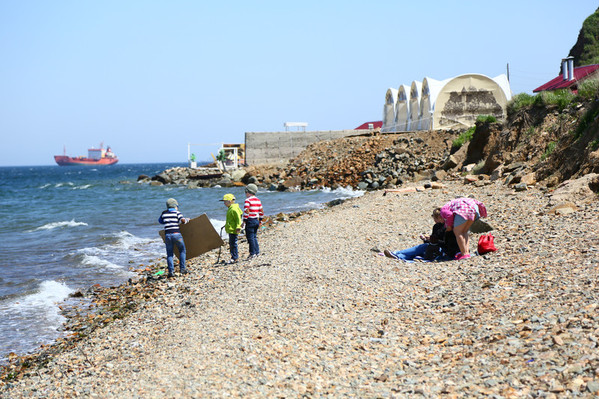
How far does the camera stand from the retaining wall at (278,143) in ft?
150

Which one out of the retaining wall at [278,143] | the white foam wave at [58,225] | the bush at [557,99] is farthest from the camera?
the retaining wall at [278,143]

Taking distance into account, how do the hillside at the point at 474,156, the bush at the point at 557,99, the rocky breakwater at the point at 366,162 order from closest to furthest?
the hillside at the point at 474,156, the bush at the point at 557,99, the rocky breakwater at the point at 366,162

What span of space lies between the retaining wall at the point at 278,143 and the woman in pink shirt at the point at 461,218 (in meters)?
36.6

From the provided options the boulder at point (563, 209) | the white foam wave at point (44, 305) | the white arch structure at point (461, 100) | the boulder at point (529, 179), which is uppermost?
the white arch structure at point (461, 100)

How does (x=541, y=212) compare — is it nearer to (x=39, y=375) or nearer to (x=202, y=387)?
(x=202, y=387)

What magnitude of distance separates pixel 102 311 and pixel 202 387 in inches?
219

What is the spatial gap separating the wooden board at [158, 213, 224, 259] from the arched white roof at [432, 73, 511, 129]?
96.7ft

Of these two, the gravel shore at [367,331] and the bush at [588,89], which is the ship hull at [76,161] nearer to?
the bush at [588,89]

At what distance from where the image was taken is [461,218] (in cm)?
905

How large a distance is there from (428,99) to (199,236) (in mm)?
30395

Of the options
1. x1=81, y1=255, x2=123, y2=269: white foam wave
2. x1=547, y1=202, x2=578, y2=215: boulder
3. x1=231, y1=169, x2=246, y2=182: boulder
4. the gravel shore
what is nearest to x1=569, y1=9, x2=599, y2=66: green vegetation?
x1=231, y1=169, x2=246, y2=182: boulder

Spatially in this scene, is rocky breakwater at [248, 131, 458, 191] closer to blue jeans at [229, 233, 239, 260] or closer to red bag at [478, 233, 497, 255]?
blue jeans at [229, 233, 239, 260]

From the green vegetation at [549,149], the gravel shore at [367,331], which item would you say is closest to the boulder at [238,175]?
the green vegetation at [549,149]

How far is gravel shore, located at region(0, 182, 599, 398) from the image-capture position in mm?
4992
